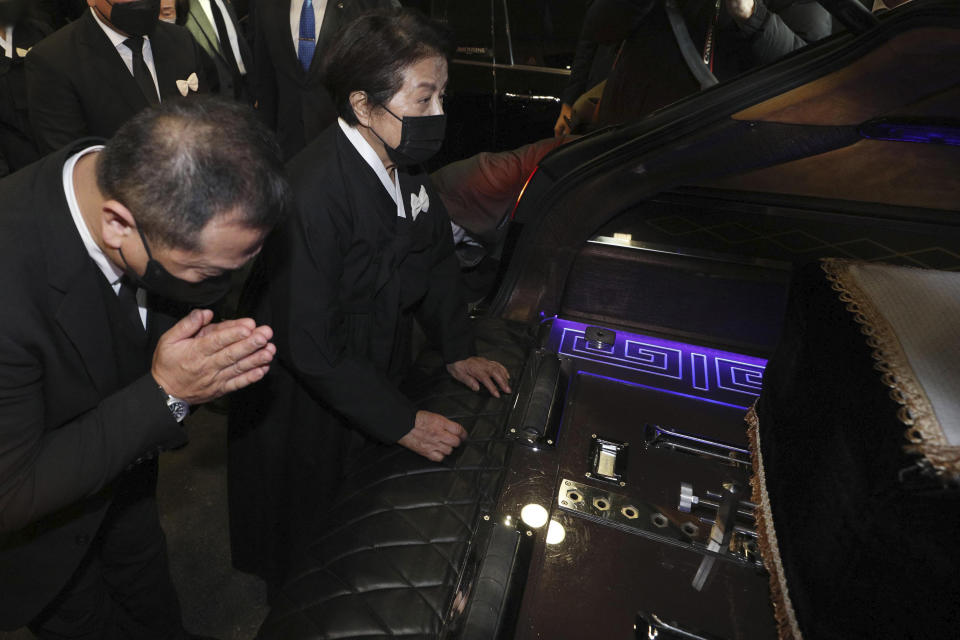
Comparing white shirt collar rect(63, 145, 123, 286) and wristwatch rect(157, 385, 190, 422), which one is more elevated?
white shirt collar rect(63, 145, 123, 286)

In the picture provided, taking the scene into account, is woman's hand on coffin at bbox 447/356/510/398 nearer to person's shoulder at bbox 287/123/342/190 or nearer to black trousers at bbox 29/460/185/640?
person's shoulder at bbox 287/123/342/190

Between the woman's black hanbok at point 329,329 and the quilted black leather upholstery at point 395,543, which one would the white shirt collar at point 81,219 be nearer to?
the woman's black hanbok at point 329,329

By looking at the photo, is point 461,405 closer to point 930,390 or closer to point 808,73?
point 930,390

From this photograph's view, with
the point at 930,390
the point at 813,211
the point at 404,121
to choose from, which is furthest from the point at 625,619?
the point at 813,211

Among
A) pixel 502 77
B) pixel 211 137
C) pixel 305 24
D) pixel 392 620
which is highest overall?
pixel 502 77

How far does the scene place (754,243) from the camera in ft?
6.74

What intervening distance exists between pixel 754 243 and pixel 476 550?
1634mm

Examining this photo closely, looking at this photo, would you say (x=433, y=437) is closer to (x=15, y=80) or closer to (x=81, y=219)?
(x=81, y=219)

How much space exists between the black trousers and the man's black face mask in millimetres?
1975

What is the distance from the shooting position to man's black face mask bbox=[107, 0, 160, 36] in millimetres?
2285

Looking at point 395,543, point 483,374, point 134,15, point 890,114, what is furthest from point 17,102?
point 890,114

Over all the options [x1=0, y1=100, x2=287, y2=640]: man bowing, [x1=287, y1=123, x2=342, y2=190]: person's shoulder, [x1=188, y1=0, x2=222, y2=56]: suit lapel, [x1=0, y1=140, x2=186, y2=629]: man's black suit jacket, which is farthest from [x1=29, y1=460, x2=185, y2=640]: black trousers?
[x1=188, y1=0, x2=222, y2=56]: suit lapel

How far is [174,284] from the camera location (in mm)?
1081

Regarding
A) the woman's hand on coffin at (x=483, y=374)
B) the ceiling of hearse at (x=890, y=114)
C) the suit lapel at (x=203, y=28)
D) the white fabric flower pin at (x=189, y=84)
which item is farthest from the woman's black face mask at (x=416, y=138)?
the suit lapel at (x=203, y=28)
